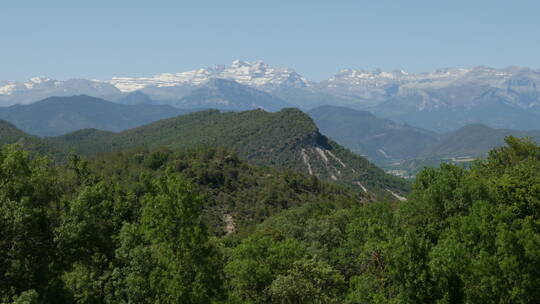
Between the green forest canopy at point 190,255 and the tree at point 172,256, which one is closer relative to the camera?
the tree at point 172,256

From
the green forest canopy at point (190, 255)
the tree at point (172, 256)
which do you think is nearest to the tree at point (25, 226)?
the green forest canopy at point (190, 255)

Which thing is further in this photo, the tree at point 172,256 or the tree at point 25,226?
the tree at point 25,226

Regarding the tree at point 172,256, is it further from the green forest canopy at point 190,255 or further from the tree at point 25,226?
the tree at point 25,226

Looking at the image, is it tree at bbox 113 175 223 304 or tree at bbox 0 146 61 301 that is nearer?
tree at bbox 113 175 223 304

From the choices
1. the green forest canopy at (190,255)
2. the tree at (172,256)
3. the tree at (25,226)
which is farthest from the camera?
the green forest canopy at (190,255)

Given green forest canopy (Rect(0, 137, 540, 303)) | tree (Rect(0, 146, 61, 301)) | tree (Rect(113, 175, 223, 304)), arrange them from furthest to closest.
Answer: green forest canopy (Rect(0, 137, 540, 303))
tree (Rect(0, 146, 61, 301))
tree (Rect(113, 175, 223, 304))

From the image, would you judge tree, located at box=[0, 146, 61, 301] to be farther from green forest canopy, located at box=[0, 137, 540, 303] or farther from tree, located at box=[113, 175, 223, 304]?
tree, located at box=[113, 175, 223, 304]

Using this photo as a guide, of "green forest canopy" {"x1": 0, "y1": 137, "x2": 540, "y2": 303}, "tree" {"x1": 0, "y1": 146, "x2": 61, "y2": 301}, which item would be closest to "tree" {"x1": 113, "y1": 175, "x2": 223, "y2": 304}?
"green forest canopy" {"x1": 0, "y1": 137, "x2": 540, "y2": 303}

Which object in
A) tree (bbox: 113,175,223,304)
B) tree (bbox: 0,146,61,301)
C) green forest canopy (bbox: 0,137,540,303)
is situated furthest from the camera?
green forest canopy (bbox: 0,137,540,303)

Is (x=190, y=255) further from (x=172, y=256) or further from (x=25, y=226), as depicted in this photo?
(x=25, y=226)

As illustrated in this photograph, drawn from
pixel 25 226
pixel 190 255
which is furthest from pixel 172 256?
pixel 25 226

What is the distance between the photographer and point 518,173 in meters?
58.3

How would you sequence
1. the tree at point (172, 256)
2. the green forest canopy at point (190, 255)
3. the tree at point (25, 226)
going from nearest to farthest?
the tree at point (172, 256) → the tree at point (25, 226) → the green forest canopy at point (190, 255)

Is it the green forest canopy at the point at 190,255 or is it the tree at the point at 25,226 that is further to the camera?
the green forest canopy at the point at 190,255
